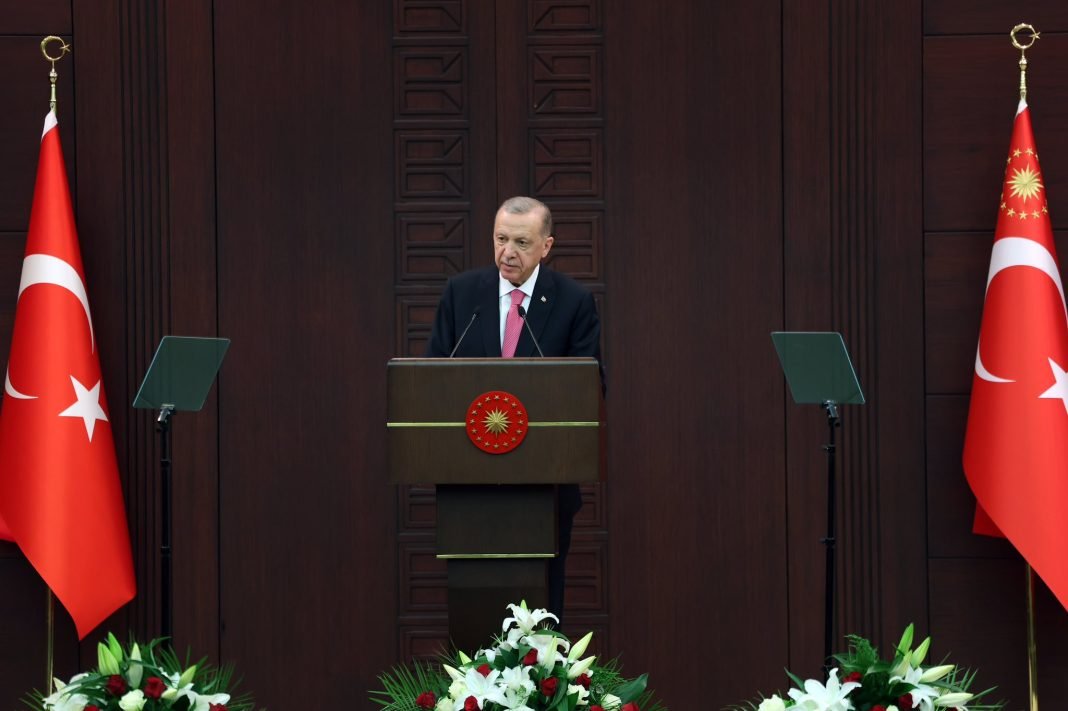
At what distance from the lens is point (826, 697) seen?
2734mm

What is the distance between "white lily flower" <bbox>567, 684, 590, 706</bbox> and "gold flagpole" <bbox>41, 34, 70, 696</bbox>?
9.91 feet

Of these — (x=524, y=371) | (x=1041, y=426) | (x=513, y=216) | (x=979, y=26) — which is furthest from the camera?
(x=979, y=26)

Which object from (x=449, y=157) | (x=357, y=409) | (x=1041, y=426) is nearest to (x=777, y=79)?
(x=449, y=157)

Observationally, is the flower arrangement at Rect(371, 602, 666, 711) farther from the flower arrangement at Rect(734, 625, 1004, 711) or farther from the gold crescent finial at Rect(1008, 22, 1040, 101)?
the gold crescent finial at Rect(1008, 22, 1040, 101)

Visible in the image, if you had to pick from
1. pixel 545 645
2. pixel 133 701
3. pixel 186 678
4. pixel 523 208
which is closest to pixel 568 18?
pixel 523 208

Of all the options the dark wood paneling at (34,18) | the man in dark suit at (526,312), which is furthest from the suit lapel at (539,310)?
the dark wood paneling at (34,18)

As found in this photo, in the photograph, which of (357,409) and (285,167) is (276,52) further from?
(357,409)

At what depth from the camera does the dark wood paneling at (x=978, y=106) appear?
18.0 ft

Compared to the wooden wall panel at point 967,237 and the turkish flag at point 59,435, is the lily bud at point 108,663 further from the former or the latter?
the wooden wall panel at point 967,237

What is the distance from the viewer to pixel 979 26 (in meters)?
5.50

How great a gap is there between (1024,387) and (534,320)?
1.97 meters

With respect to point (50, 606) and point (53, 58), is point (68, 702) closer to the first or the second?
point (50, 606)

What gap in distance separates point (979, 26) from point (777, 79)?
0.83 m

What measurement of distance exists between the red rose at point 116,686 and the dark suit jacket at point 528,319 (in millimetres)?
1749
